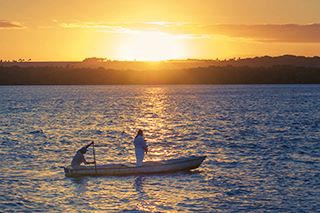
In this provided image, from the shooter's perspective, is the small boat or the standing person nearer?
the standing person

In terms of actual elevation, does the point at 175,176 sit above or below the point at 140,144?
below

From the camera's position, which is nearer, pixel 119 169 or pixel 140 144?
pixel 140 144

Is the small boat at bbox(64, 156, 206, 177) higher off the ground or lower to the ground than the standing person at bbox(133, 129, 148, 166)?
lower

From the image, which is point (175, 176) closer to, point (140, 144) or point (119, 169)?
point (140, 144)

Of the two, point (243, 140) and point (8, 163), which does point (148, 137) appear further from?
point (8, 163)

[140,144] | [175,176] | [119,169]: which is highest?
[140,144]

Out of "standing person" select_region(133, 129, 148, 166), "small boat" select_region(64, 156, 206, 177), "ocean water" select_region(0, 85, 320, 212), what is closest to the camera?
"ocean water" select_region(0, 85, 320, 212)

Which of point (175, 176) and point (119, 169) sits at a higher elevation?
point (119, 169)

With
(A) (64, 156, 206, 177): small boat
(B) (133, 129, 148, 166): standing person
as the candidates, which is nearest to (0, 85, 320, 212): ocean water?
(A) (64, 156, 206, 177): small boat

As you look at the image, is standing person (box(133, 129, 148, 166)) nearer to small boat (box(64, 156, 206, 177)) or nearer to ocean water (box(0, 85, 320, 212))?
small boat (box(64, 156, 206, 177))

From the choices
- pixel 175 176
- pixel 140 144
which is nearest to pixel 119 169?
pixel 140 144

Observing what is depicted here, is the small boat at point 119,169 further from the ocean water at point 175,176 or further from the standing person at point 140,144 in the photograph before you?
the standing person at point 140,144

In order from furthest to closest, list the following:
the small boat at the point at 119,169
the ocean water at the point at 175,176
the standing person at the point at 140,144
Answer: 1. the small boat at the point at 119,169
2. the standing person at the point at 140,144
3. the ocean water at the point at 175,176

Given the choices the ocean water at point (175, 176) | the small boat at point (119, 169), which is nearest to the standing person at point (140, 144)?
the small boat at point (119, 169)
